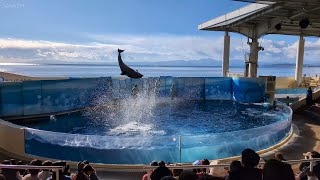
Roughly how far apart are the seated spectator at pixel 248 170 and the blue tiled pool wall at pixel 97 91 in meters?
15.0


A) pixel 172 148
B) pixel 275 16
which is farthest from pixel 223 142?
pixel 275 16

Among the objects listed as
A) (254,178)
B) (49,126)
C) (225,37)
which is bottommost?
(49,126)

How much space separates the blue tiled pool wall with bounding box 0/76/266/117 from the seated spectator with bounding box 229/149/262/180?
15.0m

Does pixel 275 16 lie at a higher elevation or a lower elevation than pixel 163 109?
A: higher

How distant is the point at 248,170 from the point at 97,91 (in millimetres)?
16882

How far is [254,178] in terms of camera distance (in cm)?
345

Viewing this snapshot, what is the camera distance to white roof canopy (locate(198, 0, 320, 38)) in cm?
1948

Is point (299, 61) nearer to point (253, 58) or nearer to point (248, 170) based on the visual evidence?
point (253, 58)

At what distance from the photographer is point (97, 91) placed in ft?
64.5

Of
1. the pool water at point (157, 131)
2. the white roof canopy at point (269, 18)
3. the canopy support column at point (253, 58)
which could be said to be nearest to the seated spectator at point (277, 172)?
the pool water at point (157, 131)

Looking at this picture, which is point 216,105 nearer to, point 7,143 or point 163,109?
point 163,109

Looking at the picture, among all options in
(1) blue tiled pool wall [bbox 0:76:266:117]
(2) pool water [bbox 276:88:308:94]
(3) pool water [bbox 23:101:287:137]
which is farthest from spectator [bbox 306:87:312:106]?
(2) pool water [bbox 276:88:308:94]

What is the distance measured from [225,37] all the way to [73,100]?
53.9 feet

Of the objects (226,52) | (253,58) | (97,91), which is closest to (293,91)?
(253,58)
